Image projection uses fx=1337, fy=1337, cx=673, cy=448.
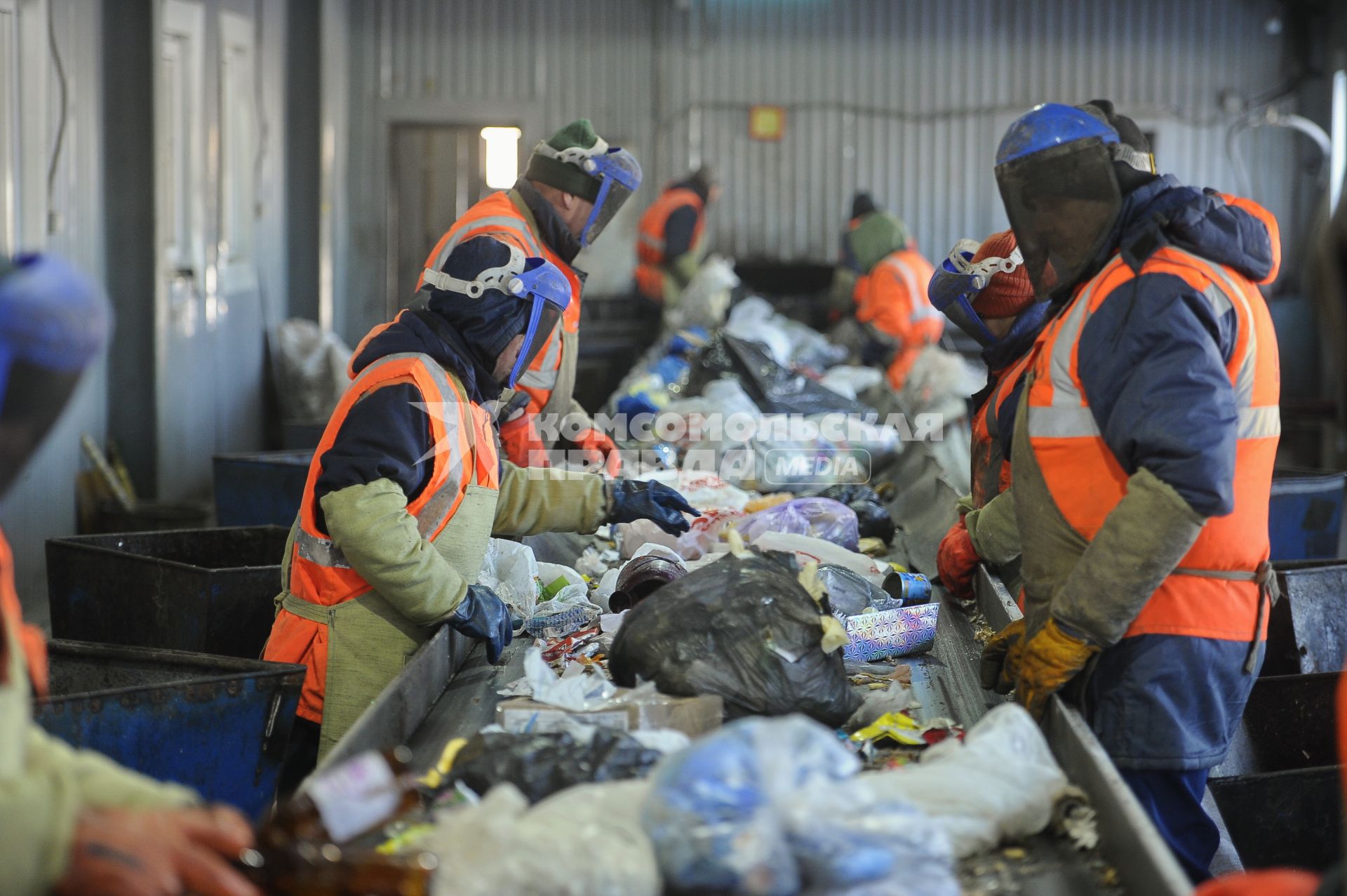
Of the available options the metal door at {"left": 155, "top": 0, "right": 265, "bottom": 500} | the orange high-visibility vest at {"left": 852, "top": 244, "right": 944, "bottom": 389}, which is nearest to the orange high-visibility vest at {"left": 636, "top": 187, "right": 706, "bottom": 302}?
the orange high-visibility vest at {"left": 852, "top": 244, "right": 944, "bottom": 389}

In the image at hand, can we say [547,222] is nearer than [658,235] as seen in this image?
Yes

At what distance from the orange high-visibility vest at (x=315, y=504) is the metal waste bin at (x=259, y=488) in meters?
2.53

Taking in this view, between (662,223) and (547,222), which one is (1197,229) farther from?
(662,223)

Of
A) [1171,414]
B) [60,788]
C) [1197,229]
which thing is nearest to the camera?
[60,788]

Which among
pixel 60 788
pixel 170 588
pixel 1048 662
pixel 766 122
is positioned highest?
pixel 766 122

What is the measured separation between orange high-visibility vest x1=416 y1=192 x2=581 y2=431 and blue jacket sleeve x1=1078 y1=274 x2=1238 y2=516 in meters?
Result: 2.48

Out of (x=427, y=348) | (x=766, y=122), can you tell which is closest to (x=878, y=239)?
(x=766, y=122)

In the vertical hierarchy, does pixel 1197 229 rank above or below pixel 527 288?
above

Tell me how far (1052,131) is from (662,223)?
834cm

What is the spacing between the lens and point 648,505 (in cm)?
381

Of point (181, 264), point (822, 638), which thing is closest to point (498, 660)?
point (822, 638)

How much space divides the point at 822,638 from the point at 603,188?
2.95 metres

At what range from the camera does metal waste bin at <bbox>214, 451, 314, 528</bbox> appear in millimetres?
5680

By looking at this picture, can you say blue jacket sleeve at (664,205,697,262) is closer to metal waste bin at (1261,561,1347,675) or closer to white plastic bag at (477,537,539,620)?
metal waste bin at (1261,561,1347,675)
